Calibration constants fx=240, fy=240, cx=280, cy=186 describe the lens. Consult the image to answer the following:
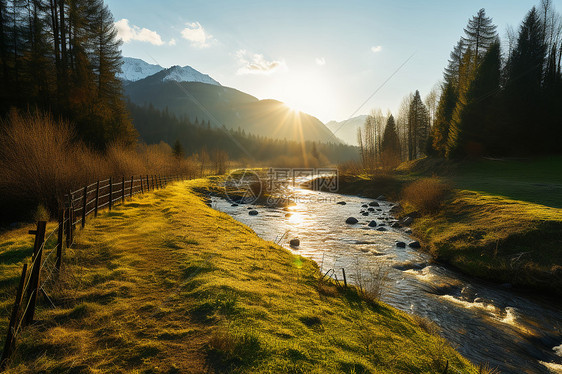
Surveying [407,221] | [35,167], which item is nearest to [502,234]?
[407,221]

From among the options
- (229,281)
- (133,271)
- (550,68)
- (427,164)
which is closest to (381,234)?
(229,281)

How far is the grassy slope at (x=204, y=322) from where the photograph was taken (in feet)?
12.4

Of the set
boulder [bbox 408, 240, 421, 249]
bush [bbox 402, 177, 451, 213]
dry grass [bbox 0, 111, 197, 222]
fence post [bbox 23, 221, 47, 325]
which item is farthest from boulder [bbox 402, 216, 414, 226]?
dry grass [bbox 0, 111, 197, 222]

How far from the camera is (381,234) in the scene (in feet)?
54.2

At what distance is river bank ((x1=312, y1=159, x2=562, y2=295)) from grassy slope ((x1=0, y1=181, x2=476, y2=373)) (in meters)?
6.86

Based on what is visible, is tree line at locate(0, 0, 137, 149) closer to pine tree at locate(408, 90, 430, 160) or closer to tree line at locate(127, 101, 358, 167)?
pine tree at locate(408, 90, 430, 160)

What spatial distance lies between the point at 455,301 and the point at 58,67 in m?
36.5

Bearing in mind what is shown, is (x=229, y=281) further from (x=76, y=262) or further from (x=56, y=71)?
(x=56, y=71)

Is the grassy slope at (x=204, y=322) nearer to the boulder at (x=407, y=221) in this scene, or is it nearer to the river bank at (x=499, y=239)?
the river bank at (x=499, y=239)

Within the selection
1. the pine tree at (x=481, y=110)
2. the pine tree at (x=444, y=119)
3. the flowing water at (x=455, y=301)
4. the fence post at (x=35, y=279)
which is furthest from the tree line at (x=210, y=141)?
the fence post at (x=35, y=279)

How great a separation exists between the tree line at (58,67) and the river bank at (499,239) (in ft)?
98.1

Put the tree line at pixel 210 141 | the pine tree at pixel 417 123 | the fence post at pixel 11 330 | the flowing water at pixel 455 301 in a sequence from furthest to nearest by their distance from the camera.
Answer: the tree line at pixel 210 141 → the pine tree at pixel 417 123 → the flowing water at pixel 455 301 → the fence post at pixel 11 330

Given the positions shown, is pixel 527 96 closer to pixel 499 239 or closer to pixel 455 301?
pixel 499 239

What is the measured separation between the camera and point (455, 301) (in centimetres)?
859
